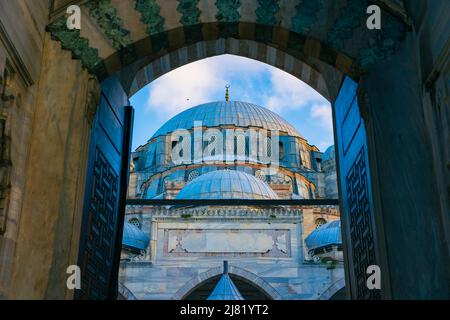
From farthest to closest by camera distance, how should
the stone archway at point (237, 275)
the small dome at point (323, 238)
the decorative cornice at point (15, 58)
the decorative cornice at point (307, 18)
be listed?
the small dome at point (323, 238) < the stone archway at point (237, 275) < the decorative cornice at point (307, 18) < the decorative cornice at point (15, 58)

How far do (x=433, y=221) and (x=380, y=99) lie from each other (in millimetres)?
973

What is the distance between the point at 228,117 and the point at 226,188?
11093 millimetres

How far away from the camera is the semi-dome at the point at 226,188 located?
29.3 metres

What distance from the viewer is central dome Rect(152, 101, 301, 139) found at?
39625 mm

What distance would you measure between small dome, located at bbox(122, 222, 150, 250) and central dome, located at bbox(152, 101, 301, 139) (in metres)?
13.2

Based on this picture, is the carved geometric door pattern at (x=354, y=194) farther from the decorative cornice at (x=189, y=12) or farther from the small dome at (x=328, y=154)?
the small dome at (x=328, y=154)

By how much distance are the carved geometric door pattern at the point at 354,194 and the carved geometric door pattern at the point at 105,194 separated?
1993 mm

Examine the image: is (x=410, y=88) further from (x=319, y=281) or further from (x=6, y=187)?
(x=319, y=281)

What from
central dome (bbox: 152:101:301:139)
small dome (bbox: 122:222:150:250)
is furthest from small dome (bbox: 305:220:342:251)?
central dome (bbox: 152:101:301:139)

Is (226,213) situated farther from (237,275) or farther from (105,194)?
(105,194)

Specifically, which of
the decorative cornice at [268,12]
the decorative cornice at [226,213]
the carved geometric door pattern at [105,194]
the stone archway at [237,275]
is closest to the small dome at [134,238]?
the decorative cornice at [226,213]

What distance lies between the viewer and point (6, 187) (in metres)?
3.81

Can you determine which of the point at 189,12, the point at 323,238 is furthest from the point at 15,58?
the point at 323,238
